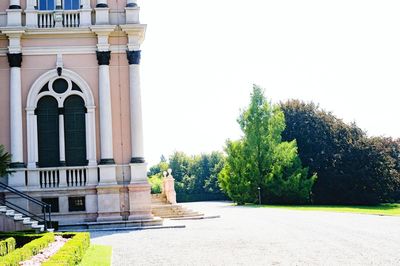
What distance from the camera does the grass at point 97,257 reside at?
13.1m

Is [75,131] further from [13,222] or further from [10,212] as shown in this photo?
[13,222]

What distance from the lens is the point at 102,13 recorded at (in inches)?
1120

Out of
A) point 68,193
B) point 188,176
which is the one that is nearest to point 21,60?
point 68,193

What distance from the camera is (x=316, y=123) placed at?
59031 mm

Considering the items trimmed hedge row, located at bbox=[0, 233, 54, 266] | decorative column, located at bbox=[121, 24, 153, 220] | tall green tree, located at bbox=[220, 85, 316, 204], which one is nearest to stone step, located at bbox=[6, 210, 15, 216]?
decorative column, located at bbox=[121, 24, 153, 220]

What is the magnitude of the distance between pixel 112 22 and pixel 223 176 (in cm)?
3045

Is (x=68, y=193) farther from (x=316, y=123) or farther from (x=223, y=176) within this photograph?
(x=316, y=123)

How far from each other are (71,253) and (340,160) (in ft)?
157

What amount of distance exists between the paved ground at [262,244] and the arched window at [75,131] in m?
5.73

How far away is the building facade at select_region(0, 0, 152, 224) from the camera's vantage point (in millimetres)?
27250

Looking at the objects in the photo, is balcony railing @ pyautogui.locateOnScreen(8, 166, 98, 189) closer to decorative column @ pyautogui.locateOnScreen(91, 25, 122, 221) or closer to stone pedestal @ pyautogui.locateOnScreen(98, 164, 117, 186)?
stone pedestal @ pyautogui.locateOnScreen(98, 164, 117, 186)

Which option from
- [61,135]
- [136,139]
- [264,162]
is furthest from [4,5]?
[264,162]

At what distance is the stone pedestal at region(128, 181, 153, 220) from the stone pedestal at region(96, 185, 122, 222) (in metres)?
0.66

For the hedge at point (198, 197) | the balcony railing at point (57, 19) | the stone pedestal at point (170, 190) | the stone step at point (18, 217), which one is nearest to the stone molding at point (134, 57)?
the balcony railing at point (57, 19)
